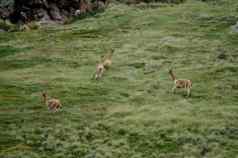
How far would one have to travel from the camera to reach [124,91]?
57469mm

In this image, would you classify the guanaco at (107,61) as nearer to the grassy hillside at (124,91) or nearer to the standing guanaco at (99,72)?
the grassy hillside at (124,91)

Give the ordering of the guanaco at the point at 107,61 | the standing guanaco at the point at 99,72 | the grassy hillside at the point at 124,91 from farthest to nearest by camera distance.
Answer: the guanaco at the point at 107,61, the standing guanaco at the point at 99,72, the grassy hillside at the point at 124,91

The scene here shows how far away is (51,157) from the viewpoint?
38969 mm

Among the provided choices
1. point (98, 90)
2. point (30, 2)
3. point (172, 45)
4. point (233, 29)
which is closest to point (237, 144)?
point (98, 90)

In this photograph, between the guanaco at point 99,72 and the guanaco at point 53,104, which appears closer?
the guanaco at point 53,104

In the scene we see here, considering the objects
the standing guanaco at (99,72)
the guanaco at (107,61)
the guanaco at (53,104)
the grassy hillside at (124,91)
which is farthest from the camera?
the guanaco at (107,61)

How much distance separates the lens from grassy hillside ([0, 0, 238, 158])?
135 ft

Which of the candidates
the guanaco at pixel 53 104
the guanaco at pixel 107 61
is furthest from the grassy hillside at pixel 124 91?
the guanaco at pixel 107 61

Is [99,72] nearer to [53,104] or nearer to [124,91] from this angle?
[124,91]

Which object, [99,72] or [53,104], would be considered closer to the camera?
[53,104]

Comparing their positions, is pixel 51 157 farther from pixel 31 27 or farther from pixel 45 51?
pixel 31 27

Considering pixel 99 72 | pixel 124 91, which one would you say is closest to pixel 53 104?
pixel 124 91

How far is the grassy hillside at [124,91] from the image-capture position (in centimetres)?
4116

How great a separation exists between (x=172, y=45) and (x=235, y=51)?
426 inches
